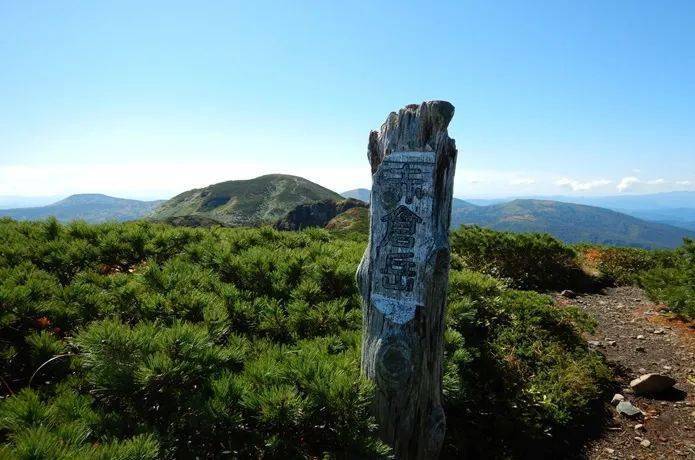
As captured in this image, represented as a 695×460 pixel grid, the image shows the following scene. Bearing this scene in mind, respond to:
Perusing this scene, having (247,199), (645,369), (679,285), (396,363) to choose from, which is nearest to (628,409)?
(645,369)

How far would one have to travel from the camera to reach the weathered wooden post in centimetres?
315

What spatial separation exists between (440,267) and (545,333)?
497cm

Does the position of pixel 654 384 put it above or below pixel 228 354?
below

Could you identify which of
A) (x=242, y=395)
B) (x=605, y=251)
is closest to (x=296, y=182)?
(x=605, y=251)

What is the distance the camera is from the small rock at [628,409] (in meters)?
5.71

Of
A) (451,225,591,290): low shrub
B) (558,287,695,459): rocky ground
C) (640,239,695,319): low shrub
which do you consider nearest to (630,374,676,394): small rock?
(558,287,695,459): rocky ground

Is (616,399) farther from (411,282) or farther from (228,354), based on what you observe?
(228,354)

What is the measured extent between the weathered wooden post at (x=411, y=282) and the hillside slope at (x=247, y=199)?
13587 cm

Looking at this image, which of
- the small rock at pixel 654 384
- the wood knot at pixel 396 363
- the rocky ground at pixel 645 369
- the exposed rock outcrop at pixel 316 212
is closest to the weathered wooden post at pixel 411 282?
the wood knot at pixel 396 363

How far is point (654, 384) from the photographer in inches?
247

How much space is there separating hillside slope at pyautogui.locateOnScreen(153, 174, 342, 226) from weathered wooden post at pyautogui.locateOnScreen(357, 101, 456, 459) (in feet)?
446

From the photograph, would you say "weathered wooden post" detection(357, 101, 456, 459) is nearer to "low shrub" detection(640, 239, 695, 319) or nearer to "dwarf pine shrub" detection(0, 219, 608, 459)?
"dwarf pine shrub" detection(0, 219, 608, 459)

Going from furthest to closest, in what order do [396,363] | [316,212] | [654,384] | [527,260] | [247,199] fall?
[247,199] → [316,212] → [527,260] → [654,384] → [396,363]

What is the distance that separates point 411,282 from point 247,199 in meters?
160
